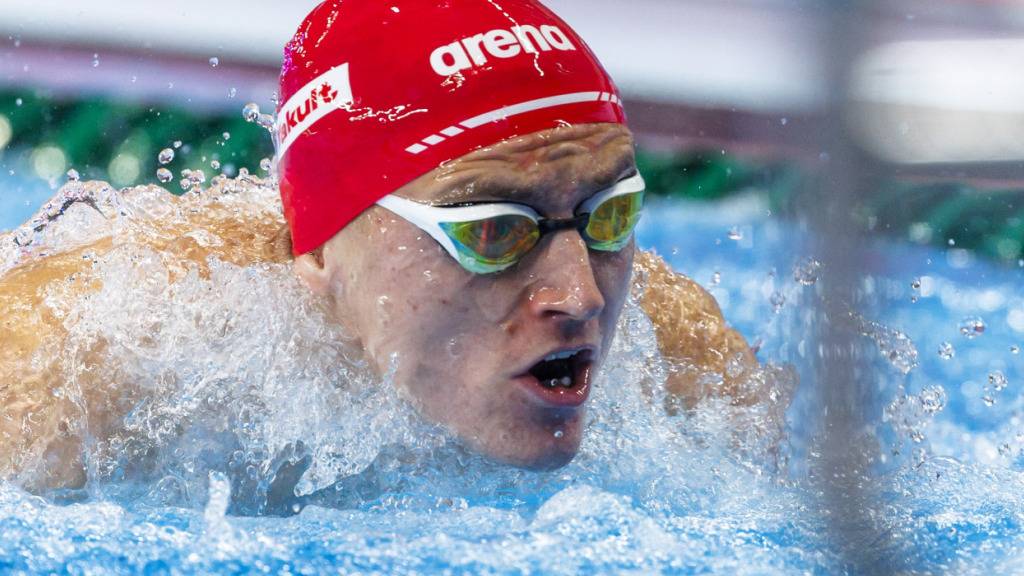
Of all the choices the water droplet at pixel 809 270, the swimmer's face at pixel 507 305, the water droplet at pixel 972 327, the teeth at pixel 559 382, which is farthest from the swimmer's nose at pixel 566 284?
the water droplet at pixel 972 327

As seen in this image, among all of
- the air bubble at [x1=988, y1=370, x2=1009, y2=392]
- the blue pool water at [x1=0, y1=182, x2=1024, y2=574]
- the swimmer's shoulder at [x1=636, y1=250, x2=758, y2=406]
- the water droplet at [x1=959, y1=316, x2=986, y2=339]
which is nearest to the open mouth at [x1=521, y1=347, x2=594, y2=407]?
the blue pool water at [x1=0, y1=182, x2=1024, y2=574]

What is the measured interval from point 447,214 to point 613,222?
0.70 ft

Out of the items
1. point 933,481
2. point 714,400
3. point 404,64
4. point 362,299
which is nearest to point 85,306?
point 362,299

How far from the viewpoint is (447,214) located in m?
1.43

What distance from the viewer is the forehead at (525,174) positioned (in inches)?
56.5

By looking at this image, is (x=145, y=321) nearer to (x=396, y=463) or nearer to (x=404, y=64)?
(x=396, y=463)

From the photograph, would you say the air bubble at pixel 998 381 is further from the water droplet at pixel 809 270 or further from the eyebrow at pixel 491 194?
the water droplet at pixel 809 270

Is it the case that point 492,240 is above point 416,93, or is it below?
below

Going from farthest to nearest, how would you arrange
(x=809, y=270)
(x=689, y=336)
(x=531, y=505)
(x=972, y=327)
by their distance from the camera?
(x=972, y=327) < (x=689, y=336) < (x=531, y=505) < (x=809, y=270)

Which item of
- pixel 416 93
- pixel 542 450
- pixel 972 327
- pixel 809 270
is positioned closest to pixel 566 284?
pixel 542 450

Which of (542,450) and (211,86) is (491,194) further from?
(211,86)

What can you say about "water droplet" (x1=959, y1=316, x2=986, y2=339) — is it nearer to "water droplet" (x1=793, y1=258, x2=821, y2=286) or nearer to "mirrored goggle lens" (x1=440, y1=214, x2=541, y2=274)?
"mirrored goggle lens" (x1=440, y1=214, x2=541, y2=274)

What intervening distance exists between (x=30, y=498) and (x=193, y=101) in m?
2.68

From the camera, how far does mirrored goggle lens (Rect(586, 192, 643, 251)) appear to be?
1468 mm
